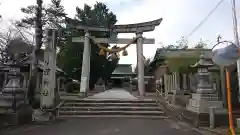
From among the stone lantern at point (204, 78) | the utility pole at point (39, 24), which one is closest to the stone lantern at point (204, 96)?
the stone lantern at point (204, 78)

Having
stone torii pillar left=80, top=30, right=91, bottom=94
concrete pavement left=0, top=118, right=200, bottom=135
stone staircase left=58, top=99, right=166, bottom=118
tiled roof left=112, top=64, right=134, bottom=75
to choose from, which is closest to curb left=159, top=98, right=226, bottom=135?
concrete pavement left=0, top=118, right=200, bottom=135

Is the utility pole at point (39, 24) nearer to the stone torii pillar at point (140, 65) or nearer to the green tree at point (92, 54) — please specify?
the stone torii pillar at point (140, 65)

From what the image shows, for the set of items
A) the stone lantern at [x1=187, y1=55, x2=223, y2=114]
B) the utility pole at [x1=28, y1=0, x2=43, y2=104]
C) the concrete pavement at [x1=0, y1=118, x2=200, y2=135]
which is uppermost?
the utility pole at [x1=28, y1=0, x2=43, y2=104]

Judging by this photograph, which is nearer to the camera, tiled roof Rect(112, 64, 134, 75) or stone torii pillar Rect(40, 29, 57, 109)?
stone torii pillar Rect(40, 29, 57, 109)

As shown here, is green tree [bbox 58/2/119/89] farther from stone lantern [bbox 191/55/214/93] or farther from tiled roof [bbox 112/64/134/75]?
stone lantern [bbox 191/55/214/93]

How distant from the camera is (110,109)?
13461 millimetres

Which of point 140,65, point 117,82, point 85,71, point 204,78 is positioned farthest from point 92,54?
point 204,78

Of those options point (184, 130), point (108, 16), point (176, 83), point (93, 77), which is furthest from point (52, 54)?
point (108, 16)

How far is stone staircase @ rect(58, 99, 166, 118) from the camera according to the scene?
12.9 meters

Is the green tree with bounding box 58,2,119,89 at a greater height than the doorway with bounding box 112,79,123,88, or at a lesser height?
greater

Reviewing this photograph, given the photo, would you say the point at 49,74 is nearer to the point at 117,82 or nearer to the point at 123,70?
the point at 123,70

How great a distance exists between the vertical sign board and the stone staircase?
3.78 ft

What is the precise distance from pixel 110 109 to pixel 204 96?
18.6 ft

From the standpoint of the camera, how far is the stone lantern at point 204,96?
9.49 meters
